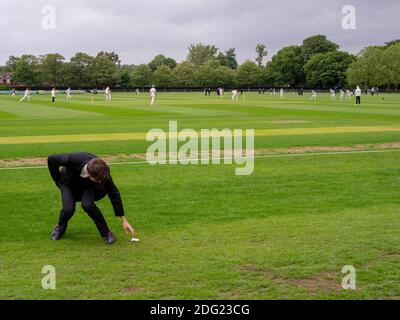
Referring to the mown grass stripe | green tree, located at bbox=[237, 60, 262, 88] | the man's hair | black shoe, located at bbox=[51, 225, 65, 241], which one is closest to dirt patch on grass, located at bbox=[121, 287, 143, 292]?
the man's hair

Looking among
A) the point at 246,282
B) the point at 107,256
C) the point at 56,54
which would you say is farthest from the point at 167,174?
the point at 56,54

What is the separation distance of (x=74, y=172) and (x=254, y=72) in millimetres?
150444

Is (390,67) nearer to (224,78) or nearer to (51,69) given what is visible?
(224,78)

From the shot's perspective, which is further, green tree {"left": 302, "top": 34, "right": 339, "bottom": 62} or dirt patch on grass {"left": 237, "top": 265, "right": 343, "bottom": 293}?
green tree {"left": 302, "top": 34, "right": 339, "bottom": 62}

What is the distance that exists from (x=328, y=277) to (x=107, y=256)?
2943 millimetres

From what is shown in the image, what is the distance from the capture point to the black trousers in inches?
330

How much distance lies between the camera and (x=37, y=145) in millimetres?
20750

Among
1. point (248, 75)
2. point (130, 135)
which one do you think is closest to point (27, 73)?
point (248, 75)

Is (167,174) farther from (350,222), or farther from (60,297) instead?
(60,297)

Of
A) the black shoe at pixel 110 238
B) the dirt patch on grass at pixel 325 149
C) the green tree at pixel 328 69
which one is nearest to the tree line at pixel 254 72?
the green tree at pixel 328 69

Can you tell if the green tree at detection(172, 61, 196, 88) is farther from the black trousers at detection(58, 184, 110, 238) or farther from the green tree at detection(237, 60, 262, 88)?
the black trousers at detection(58, 184, 110, 238)

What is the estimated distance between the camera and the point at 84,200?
836 cm

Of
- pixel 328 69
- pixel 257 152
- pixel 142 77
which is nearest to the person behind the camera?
pixel 257 152

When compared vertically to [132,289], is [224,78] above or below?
above
